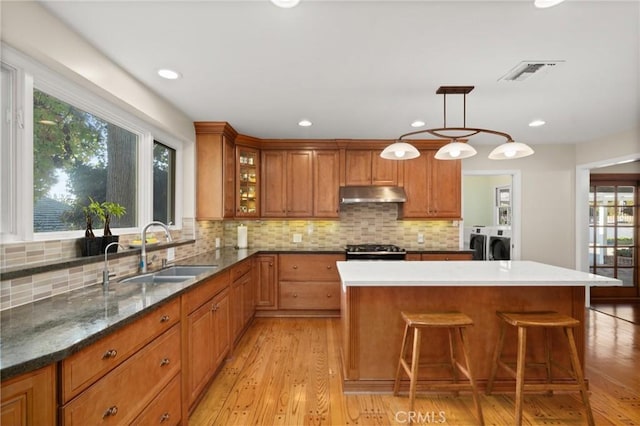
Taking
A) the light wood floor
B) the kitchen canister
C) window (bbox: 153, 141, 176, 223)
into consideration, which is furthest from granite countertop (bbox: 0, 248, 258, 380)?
the kitchen canister

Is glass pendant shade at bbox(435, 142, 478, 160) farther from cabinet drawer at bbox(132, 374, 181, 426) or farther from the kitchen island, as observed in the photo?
cabinet drawer at bbox(132, 374, 181, 426)

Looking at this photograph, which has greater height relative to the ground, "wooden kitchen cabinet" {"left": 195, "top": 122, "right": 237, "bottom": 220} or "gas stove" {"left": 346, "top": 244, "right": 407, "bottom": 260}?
"wooden kitchen cabinet" {"left": 195, "top": 122, "right": 237, "bottom": 220}

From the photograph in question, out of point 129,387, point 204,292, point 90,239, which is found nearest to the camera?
point 129,387

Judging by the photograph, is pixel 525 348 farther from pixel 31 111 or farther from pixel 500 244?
pixel 500 244

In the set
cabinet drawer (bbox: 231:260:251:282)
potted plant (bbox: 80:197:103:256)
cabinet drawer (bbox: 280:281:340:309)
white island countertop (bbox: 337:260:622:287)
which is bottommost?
cabinet drawer (bbox: 280:281:340:309)

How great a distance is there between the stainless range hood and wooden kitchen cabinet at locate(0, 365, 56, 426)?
3465 mm

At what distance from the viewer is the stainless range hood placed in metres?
4.13

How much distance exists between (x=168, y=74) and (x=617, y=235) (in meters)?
6.69

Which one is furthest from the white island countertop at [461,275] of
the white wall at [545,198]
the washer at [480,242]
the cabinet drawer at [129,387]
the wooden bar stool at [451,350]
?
the washer at [480,242]

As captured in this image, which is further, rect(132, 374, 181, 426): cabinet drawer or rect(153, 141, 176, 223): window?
rect(153, 141, 176, 223): window

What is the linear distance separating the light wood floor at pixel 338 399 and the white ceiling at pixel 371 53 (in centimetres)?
243

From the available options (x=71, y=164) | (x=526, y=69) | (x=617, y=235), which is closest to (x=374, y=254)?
(x=526, y=69)

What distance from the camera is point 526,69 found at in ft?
A: 7.18

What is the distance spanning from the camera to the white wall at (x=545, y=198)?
15.0ft
